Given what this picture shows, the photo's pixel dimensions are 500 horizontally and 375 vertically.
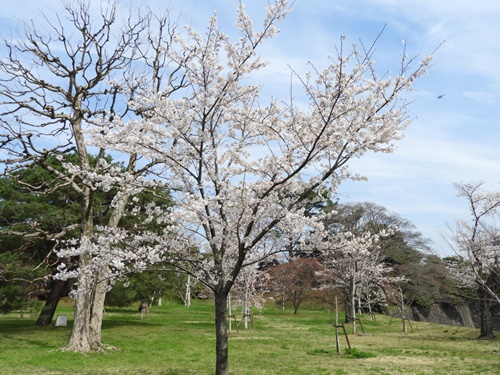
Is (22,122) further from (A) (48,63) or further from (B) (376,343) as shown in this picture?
(B) (376,343)

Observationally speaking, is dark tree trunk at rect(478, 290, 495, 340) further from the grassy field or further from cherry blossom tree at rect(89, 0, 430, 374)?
cherry blossom tree at rect(89, 0, 430, 374)

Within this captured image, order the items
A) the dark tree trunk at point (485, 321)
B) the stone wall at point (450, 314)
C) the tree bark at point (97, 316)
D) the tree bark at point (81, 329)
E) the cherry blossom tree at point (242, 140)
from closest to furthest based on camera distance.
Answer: the cherry blossom tree at point (242, 140), the tree bark at point (81, 329), the tree bark at point (97, 316), the dark tree trunk at point (485, 321), the stone wall at point (450, 314)

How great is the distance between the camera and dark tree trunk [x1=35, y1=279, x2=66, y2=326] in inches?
746

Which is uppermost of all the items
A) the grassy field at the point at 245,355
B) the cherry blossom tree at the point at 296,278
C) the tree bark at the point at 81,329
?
the cherry blossom tree at the point at 296,278

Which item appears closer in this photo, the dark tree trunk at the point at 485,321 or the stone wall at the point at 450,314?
the dark tree trunk at the point at 485,321

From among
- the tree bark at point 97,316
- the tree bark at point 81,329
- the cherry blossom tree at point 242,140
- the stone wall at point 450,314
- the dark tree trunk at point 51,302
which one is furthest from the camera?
the stone wall at point 450,314

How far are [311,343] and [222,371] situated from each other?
8944mm

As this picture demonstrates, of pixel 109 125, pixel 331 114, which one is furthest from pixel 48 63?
pixel 331 114

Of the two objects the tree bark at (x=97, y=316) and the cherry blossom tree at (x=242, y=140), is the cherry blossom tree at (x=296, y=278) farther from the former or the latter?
the cherry blossom tree at (x=242, y=140)

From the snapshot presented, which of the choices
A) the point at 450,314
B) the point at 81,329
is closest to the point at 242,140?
the point at 81,329

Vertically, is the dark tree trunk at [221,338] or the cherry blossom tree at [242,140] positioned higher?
the cherry blossom tree at [242,140]

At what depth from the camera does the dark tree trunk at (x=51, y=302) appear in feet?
62.2

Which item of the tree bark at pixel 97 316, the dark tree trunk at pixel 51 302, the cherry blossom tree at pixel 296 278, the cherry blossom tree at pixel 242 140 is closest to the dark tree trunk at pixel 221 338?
the cherry blossom tree at pixel 242 140

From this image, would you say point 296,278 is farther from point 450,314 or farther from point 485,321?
point 450,314
